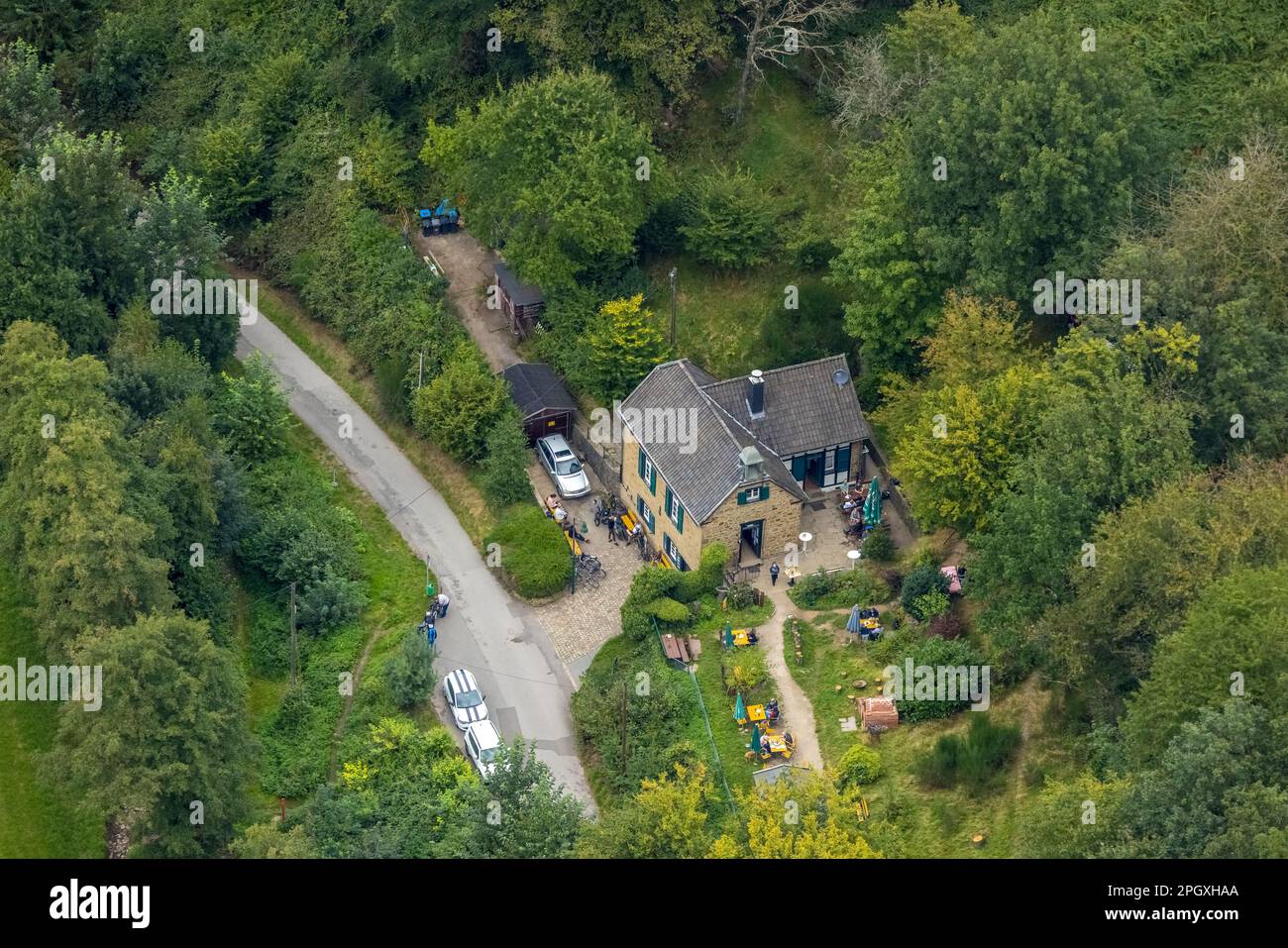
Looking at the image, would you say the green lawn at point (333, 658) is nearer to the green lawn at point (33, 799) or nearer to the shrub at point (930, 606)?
the green lawn at point (33, 799)

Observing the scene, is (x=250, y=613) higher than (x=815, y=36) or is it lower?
lower

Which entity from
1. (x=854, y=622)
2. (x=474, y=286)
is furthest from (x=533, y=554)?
(x=474, y=286)

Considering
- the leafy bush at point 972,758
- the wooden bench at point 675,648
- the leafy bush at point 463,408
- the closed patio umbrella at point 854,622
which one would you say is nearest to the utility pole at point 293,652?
the leafy bush at point 463,408

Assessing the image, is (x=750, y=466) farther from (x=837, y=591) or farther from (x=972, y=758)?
(x=972, y=758)

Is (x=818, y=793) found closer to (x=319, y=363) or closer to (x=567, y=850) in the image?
(x=567, y=850)

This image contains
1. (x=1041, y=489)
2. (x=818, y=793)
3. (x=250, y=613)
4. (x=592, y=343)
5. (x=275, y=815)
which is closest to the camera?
(x=818, y=793)

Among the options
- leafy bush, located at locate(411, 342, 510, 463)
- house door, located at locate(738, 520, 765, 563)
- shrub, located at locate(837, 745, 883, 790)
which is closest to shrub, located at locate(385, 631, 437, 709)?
leafy bush, located at locate(411, 342, 510, 463)
